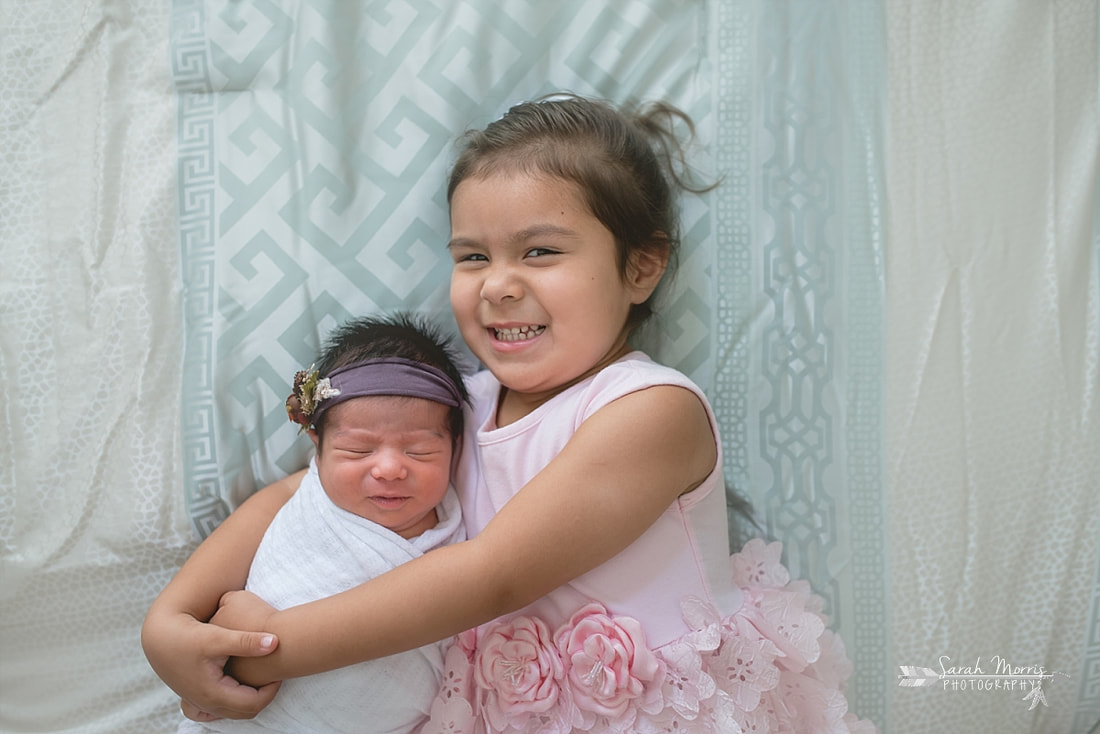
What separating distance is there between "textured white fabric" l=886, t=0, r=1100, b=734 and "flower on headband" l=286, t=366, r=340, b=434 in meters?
0.77

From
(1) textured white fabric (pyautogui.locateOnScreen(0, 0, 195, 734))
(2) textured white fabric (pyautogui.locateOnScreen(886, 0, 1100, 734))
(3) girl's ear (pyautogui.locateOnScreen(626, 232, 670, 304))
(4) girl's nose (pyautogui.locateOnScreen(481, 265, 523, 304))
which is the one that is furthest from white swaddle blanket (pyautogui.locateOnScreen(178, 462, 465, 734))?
(2) textured white fabric (pyautogui.locateOnScreen(886, 0, 1100, 734))

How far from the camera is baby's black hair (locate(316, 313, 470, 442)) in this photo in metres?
1.13

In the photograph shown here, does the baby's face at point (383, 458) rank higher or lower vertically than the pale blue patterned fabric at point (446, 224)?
lower

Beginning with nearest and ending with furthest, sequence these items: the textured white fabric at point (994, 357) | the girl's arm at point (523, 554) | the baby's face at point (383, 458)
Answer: the girl's arm at point (523, 554)
the baby's face at point (383, 458)
the textured white fabric at point (994, 357)

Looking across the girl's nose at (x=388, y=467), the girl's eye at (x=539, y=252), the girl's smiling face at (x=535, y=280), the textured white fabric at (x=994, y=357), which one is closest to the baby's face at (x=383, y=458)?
the girl's nose at (x=388, y=467)

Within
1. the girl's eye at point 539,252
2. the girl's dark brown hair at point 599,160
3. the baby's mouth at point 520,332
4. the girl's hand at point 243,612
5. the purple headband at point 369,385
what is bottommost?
the girl's hand at point 243,612

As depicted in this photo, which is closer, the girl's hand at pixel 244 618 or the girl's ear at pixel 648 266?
the girl's hand at pixel 244 618

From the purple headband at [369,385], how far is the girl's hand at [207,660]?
278 millimetres

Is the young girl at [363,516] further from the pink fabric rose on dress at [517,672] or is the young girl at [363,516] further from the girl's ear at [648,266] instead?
the girl's ear at [648,266]

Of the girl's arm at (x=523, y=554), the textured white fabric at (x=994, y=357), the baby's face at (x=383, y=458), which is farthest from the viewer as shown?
the textured white fabric at (x=994, y=357)

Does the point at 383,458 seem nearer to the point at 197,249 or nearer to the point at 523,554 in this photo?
the point at 523,554

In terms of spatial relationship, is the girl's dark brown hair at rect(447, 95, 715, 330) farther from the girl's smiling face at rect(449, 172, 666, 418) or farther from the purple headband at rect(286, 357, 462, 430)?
the purple headband at rect(286, 357, 462, 430)

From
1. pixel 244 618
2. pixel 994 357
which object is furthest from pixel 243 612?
pixel 994 357

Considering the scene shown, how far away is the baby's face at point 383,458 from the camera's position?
3.50ft
